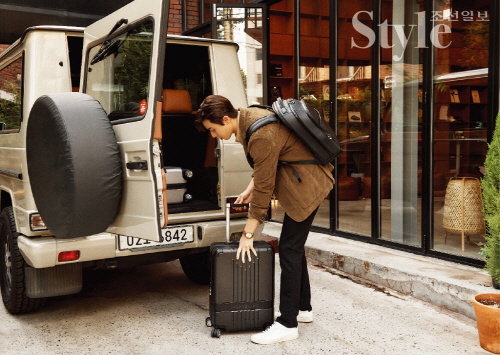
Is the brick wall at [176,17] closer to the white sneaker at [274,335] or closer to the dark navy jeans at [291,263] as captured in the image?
the dark navy jeans at [291,263]

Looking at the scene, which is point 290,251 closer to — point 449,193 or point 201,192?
point 201,192

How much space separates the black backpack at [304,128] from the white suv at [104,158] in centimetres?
76

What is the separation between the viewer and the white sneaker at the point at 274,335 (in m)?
3.66

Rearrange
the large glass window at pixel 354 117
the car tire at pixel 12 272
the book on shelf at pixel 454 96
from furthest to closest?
the large glass window at pixel 354 117 < the book on shelf at pixel 454 96 < the car tire at pixel 12 272

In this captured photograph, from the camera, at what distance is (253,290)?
12.3ft

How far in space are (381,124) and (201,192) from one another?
2.45m

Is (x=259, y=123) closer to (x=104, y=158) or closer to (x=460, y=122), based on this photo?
(x=104, y=158)

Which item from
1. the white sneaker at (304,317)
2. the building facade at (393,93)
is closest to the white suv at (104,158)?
the white sneaker at (304,317)

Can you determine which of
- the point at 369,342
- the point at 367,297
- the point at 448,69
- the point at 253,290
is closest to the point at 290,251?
the point at 253,290

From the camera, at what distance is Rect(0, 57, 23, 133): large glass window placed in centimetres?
427

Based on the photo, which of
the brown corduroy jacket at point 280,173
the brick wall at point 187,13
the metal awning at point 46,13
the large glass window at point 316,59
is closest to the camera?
the brown corduroy jacket at point 280,173

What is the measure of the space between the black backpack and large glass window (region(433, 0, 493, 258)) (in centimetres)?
222

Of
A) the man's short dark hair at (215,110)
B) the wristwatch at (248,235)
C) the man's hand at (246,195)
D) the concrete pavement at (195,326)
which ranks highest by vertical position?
the man's short dark hair at (215,110)

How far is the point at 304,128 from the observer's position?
3459mm
